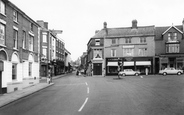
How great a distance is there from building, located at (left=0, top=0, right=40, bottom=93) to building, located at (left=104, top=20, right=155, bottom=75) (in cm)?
2345

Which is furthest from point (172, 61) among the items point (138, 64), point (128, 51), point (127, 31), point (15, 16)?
point (15, 16)

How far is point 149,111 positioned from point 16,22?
16.7 metres

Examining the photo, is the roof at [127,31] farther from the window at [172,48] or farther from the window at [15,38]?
the window at [15,38]

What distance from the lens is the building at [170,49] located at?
143ft

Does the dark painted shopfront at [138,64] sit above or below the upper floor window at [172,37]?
below

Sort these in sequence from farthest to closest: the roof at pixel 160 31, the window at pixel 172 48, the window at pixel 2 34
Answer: the roof at pixel 160 31
the window at pixel 172 48
the window at pixel 2 34

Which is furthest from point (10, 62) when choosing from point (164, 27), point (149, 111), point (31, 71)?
point (164, 27)

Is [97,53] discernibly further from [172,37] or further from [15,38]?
[15,38]

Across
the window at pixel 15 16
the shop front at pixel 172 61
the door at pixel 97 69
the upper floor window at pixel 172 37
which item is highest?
the upper floor window at pixel 172 37

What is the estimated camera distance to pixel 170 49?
44.5m

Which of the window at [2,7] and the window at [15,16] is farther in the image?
the window at [15,16]

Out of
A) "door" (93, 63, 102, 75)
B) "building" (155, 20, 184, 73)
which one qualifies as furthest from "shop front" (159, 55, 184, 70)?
"door" (93, 63, 102, 75)

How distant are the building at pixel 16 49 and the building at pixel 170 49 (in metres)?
30.0

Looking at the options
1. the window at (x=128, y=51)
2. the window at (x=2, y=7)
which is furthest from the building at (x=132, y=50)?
the window at (x=2, y=7)
